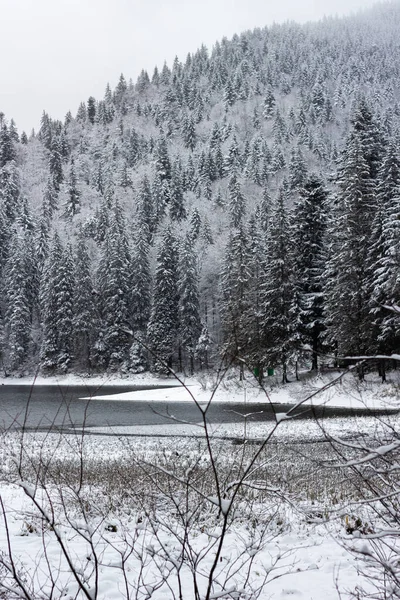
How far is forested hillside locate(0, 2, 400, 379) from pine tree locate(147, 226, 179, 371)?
8.8 inches

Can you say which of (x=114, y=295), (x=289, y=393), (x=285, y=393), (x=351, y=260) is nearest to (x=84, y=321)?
(x=114, y=295)

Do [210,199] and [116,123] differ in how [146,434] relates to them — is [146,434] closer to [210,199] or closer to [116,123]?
[210,199]

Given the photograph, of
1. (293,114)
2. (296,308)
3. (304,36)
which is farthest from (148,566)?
(304,36)

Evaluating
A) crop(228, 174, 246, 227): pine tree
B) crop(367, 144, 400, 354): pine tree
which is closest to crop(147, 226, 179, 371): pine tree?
crop(367, 144, 400, 354): pine tree

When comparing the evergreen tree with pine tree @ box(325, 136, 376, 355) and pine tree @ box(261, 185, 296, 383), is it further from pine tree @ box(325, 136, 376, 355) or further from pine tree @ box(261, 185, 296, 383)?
pine tree @ box(325, 136, 376, 355)

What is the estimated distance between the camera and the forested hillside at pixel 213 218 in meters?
30.1

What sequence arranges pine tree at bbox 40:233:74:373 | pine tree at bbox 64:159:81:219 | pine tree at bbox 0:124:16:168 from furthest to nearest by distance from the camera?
pine tree at bbox 0:124:16:168 < pine tree at bbox 64:159:81:219 < pine tree at bbox 40:233:74:373

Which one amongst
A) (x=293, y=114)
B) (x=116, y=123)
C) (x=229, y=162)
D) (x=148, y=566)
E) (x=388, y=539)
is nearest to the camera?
(x=148, y=566)

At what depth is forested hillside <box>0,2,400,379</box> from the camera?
3014 cm

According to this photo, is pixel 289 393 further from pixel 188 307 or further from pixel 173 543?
pixel 173 543

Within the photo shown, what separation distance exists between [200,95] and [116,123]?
27769mm

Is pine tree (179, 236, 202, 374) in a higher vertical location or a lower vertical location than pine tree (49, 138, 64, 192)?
lower

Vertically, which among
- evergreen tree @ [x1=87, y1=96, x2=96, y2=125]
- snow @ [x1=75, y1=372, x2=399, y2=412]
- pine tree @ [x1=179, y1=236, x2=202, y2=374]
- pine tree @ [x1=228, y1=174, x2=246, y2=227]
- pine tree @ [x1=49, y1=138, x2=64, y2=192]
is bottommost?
snow @ [x1=75, y1=372, x2=399, y2=412]

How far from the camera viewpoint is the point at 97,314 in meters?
54.3
